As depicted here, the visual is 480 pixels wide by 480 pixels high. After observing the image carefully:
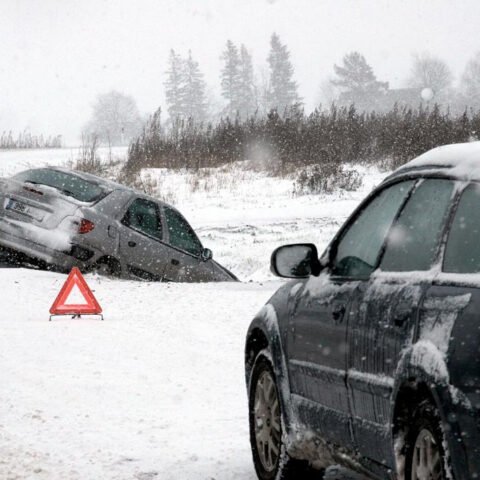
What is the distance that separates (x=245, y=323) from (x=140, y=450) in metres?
5.58

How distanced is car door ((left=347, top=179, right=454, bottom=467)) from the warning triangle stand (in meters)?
7.82

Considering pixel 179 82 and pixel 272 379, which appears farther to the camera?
pixel 179 82

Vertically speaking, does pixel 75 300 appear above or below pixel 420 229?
below

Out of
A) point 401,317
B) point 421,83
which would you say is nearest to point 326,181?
point 401,317

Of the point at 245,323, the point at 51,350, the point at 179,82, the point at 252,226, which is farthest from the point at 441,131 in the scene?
the point at 179,82

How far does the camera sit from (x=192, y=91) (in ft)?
450

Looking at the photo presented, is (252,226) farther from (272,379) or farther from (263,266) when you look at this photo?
(272,379)

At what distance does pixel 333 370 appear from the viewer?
16.0ft

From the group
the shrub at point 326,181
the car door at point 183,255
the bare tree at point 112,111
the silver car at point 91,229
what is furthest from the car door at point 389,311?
the bare tree at point 112,111

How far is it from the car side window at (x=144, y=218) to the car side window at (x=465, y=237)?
37.1 ft

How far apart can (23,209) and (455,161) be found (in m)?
11.3

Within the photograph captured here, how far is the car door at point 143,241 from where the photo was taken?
15.0 metres

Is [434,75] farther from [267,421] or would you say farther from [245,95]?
[267,421]

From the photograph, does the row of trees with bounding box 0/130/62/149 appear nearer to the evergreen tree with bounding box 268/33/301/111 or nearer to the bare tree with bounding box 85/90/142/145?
the evergreen tree with bounding box 268/33/301/111
